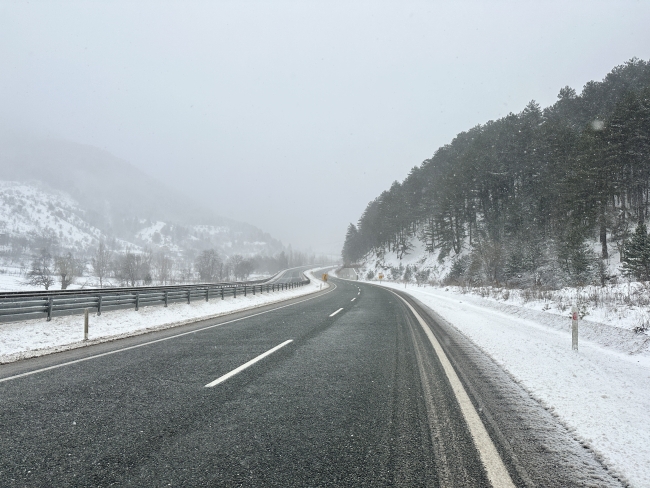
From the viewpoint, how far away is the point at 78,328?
32.8ft

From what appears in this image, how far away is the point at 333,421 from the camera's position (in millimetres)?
3617

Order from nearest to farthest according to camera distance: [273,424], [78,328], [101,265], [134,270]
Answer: [273,424] → [78,328] → [134,270] → [101,265]

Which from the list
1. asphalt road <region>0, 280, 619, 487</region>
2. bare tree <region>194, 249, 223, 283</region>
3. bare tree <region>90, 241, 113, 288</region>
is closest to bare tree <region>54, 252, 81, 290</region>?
bare tree <region>90, 241, 113, 288</region>

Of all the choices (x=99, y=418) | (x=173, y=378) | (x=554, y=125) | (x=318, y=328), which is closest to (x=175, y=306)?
(x=318, y=328)

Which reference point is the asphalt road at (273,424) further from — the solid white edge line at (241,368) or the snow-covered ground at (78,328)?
the snow-covered ground at (78,328)

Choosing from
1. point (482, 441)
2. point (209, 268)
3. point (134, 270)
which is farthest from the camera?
point (209, 268)

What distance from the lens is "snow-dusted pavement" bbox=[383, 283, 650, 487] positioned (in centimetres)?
304

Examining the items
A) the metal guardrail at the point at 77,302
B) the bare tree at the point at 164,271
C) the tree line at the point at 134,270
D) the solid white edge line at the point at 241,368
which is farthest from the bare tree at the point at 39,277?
the solid white edge line at the point at 241,368

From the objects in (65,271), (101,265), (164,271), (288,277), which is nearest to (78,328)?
(65,271)

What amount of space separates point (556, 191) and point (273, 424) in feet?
135

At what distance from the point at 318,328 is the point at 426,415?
265 inches

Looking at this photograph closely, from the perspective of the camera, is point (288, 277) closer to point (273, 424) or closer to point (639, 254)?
point (639, 254)

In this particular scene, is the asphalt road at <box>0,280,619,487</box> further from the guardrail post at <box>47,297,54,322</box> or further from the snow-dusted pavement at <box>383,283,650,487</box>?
the guardrail post at <box>47,297,54,322</box>

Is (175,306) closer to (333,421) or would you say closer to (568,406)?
(333,421)
